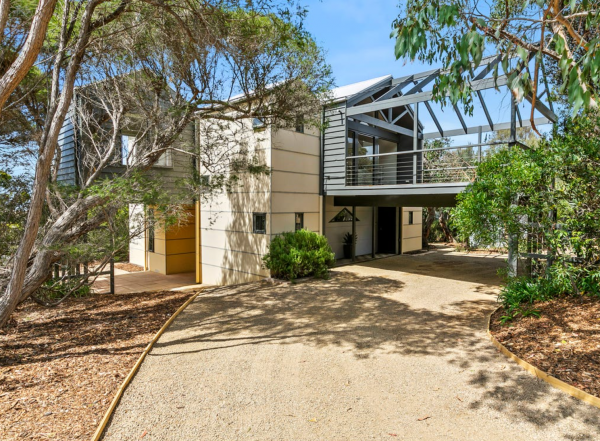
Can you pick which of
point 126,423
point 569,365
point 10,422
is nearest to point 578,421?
point 569,365

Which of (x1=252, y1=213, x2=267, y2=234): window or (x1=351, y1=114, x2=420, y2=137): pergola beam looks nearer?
(x1=252, y1=213, x2=267, y2=234): window

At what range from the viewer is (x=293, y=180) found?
10.6m

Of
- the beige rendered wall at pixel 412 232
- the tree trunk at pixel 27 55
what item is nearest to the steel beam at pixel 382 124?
the beige rendered wall at pixel 412 232

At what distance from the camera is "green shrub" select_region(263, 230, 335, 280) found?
9.36 meters

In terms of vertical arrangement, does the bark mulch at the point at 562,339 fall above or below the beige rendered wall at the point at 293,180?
below

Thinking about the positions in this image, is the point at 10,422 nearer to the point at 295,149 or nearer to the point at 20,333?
the point at 20,333

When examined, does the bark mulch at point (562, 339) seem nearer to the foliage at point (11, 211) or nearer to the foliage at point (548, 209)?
the foliage at point (548, 209)

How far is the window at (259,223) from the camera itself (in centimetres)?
1010

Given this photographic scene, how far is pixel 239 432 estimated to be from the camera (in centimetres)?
319

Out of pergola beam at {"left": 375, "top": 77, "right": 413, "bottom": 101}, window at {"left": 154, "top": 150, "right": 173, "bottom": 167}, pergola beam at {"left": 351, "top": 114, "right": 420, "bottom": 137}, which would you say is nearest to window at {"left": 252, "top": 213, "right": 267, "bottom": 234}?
window at {"left": 154, "top": 150, "right": 173, "bottom": 167}

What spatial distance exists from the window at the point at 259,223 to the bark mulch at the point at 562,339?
5901 mm

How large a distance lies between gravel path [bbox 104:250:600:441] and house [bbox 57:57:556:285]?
3498 millimetres

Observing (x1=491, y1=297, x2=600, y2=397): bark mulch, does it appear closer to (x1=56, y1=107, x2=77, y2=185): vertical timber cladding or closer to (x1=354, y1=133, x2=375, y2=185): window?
(x1=354, y1=133, x2=375, y2=185): window

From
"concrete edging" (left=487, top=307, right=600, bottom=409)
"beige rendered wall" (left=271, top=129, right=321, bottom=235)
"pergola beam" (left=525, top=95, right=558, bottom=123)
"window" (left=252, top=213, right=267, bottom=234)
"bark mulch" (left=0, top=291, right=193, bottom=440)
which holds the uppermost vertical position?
"pergola beam" (left=525, top=95, right=558, bottom=123)
